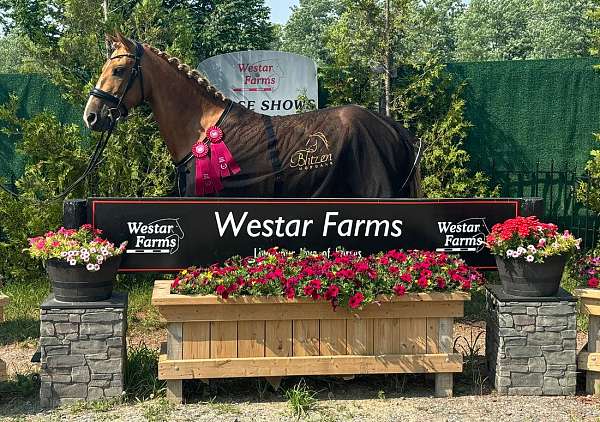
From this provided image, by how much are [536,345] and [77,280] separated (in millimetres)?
3420

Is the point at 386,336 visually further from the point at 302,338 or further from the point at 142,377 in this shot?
the point at 142,377

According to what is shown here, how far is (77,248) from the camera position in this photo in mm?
5203

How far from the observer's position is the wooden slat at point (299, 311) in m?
5.31

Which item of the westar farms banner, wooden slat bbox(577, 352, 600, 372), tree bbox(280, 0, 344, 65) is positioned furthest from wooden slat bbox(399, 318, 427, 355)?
tree bbox(280, 0, 344, 65)

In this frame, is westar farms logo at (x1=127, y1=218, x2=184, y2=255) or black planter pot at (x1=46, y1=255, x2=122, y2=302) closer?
black planter pot at (x1=46, y1=255, x2=122, y2=302)

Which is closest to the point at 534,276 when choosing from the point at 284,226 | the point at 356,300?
the point at 356,300

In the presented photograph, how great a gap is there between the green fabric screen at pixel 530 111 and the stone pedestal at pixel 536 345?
178 inches

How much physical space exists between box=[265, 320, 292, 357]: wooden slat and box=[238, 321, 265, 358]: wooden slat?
0.04 metres

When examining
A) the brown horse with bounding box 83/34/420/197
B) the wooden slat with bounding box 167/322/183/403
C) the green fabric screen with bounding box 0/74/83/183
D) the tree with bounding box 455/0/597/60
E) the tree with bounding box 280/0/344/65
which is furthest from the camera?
the tree with bounding box 280/0/344/65

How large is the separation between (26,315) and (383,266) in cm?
438

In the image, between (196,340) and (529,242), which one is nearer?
(196,340)

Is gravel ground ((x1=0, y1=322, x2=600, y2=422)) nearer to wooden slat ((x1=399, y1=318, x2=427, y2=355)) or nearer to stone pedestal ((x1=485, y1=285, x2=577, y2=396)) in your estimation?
stone pedestal ((x1=485, y1=285, x2=577, y2=396))

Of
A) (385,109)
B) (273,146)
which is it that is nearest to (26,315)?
(273,146)

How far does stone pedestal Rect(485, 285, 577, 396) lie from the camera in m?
5.48
